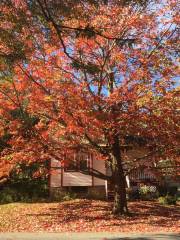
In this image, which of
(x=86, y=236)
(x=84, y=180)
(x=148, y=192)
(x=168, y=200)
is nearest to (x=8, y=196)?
(x=84, y=180)

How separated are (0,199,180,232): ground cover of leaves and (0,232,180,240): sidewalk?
101cm

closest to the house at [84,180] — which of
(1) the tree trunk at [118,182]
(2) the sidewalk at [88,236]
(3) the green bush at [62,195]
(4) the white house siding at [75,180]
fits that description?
(4) the white house siding at [75,180]

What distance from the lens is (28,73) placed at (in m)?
20.2

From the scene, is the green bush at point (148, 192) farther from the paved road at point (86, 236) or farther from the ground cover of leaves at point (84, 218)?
the paved road at point (86, 236)

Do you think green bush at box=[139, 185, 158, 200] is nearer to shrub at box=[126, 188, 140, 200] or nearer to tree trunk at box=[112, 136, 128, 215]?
shrub at box=[126, 188, 140, 200]

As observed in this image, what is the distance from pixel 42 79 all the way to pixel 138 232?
8478mm

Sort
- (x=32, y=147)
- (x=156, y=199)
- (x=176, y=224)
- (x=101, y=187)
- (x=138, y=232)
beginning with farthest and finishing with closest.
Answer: (x=101, y=187), (x=156, y=199), (x=32, y=147), (x=176, y=224), (x=138, y=232)

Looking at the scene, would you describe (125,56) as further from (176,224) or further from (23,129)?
(176,224)

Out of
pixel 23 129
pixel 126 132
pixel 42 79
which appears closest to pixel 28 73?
pixel 42 79

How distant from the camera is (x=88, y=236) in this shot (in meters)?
16.5

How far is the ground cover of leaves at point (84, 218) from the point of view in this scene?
1844 cm

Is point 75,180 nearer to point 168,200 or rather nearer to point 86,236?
point 168,200

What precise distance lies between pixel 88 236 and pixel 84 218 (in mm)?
4915

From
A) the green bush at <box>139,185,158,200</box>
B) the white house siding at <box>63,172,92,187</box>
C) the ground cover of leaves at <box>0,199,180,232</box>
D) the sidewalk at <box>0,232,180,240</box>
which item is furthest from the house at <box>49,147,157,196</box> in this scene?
the sidewalk at <box>0,232,180,240</box>
